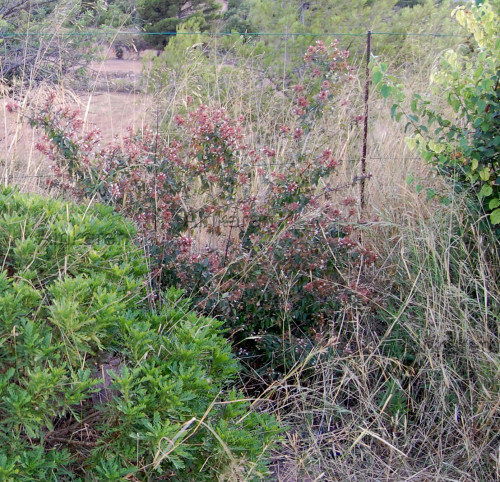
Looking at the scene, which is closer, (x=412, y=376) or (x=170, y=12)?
(x=412, y=376)

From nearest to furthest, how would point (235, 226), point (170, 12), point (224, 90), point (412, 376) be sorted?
point (412, 376) → point (235, 226) → point (224, 90) → point (170, 12)

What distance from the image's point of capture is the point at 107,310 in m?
1.75

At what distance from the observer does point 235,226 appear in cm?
303

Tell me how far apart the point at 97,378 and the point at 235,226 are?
4.33 feet

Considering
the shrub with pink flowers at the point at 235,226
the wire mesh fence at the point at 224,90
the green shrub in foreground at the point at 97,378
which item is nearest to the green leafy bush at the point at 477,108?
the wire mesh fence at the point at 224,90

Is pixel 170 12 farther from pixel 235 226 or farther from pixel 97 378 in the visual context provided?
pixel 97 378

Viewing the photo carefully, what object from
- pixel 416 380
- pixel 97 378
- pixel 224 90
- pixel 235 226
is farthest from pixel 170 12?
pixel 97 378

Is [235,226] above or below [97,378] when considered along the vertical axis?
above

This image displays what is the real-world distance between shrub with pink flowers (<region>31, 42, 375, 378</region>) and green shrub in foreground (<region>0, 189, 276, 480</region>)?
768mm

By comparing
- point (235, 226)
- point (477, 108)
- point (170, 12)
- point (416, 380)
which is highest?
point (170, 12)

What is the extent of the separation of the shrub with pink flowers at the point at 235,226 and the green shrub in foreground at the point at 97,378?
2.52 feet

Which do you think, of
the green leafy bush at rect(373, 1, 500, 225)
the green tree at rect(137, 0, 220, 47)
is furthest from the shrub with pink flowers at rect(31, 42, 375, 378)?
the green tree at rect(137, 0, 220, 47)

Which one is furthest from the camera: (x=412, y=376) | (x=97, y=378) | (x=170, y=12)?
(x=170, y=12)

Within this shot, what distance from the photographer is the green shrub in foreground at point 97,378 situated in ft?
5.33
